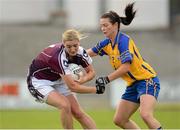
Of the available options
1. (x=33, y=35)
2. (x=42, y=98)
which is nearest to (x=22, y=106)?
(x=33, y=35)

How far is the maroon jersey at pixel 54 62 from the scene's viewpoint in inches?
401

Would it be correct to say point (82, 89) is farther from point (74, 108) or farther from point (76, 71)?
point (74, 108)

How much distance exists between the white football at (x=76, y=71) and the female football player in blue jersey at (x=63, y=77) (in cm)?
6

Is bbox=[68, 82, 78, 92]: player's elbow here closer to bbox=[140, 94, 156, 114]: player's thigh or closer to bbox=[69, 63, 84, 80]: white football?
bbox=[69, 63, 84, 80]: white football

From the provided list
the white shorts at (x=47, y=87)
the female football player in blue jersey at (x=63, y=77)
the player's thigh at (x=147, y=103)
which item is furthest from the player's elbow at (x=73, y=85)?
the player's thigh at (x=147, y=103)

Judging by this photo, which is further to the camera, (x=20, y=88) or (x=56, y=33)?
(x=56, y=33)

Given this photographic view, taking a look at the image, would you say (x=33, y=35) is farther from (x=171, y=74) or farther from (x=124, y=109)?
(x=124, y=109)

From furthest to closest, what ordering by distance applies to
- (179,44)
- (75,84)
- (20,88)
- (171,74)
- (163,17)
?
(163,17) < (179,44) < (171,74) < (20,88) < (75,84)

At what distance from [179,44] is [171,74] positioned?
257 centimetres

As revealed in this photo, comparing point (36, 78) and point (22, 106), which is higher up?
point (36, 78)

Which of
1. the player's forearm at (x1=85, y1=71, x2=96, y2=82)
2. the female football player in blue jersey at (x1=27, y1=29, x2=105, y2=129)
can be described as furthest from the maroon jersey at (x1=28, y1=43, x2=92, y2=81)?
the player's forearm at (x1=85, y1=71, x2=96, y2=82)

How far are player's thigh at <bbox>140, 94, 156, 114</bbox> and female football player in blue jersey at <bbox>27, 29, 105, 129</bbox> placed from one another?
0.56 m

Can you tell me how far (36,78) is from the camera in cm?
1060

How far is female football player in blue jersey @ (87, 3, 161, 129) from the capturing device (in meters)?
10.0
